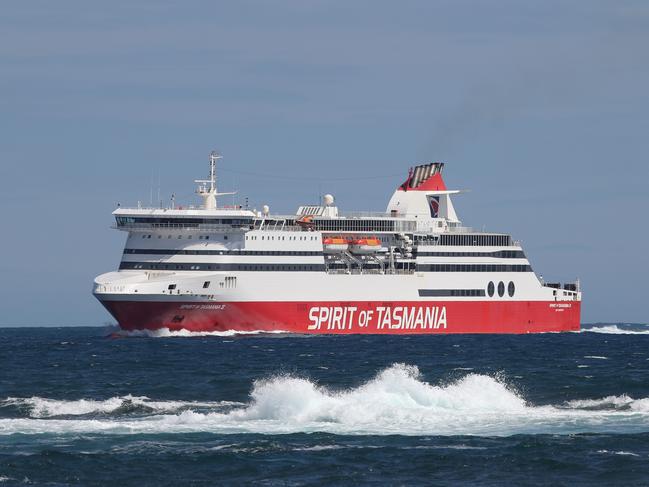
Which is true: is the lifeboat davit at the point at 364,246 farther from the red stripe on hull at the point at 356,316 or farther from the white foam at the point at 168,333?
the white foam at the point at 168,333

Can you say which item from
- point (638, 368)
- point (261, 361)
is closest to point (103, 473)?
point (261, 361)

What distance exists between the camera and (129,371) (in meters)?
49.5

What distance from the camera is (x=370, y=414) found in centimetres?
3469

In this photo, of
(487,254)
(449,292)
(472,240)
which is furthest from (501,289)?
(449,292)

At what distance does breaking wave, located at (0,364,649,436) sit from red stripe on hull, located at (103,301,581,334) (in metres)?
32.6

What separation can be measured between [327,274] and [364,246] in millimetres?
4819

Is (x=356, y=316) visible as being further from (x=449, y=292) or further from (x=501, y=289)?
(x=501, y=289)

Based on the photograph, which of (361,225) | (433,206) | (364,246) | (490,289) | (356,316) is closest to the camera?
(356,316)

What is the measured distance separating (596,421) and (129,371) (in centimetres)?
2166

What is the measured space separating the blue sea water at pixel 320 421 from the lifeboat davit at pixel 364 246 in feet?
76.4

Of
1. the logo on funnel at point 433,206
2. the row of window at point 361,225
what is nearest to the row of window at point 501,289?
the row of window at point 361,225

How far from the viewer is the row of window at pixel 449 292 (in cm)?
7998

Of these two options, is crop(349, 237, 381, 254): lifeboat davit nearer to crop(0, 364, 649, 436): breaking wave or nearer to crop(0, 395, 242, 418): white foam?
crop(0, 364, 649, 436): breaking wave

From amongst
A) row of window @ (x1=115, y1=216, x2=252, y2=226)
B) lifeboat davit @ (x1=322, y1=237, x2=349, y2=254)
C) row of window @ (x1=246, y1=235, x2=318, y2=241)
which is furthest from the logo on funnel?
row of window @ (x1=115, y1=216, x2=252, y2=226)
